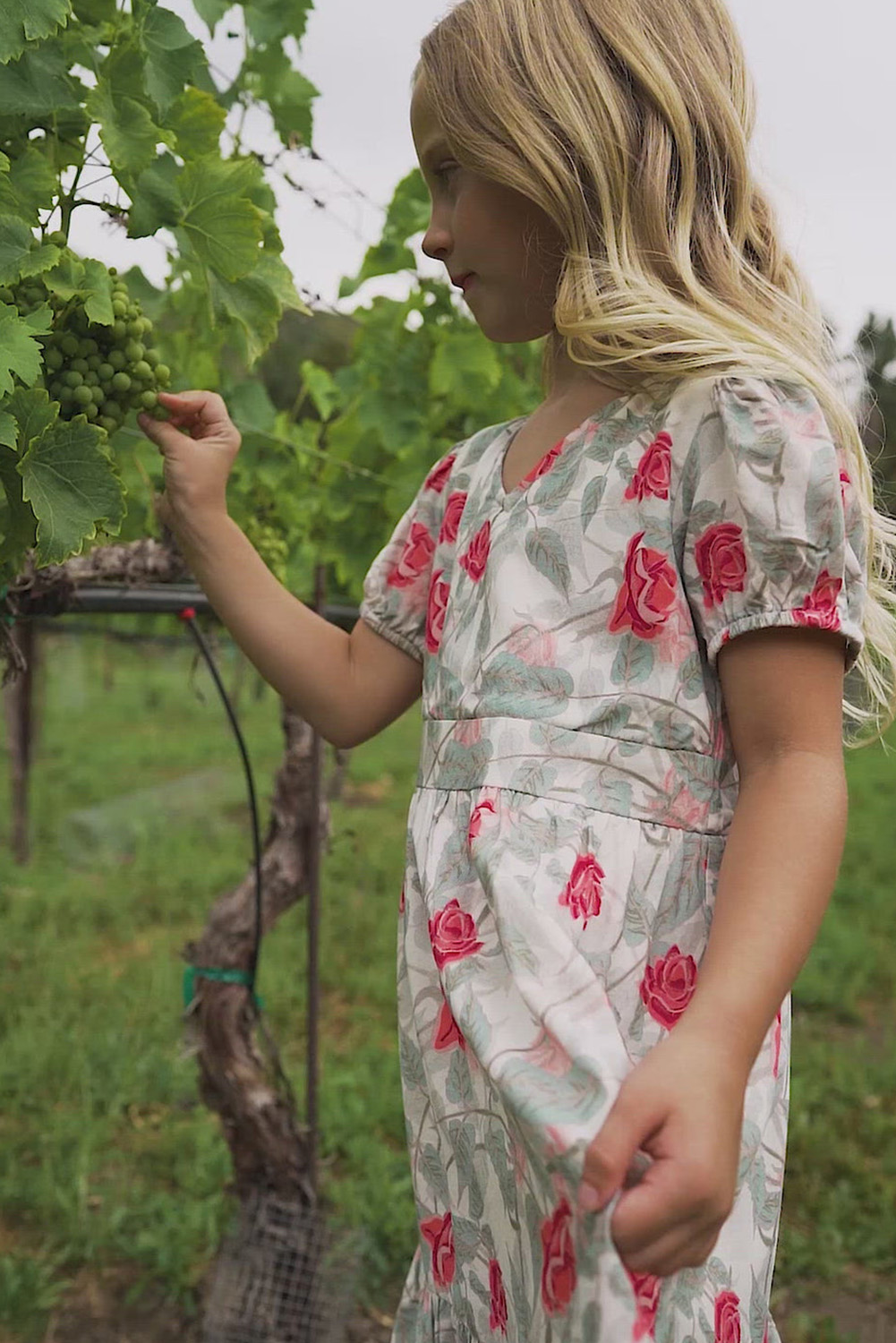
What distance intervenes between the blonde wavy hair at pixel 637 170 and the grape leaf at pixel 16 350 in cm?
42

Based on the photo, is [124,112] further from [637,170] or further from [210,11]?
[637,170]

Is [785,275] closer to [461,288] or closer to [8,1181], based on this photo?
[461,288]

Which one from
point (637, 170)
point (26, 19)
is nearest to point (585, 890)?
point (637, 170)

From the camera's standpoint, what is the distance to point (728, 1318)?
1.06m

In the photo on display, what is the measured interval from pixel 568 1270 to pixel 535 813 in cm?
35

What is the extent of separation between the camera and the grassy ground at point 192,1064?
3014 millimetres

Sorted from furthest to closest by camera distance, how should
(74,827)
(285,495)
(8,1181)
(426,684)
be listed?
(74,827) → (8,1181) → (285,495) → (426,684)

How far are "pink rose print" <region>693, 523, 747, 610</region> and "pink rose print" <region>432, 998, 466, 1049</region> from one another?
43 cm

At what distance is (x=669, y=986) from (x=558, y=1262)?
0.79 feet

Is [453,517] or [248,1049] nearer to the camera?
[453,517]

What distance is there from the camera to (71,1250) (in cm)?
299

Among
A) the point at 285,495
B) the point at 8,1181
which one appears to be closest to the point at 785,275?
the point at 285,495

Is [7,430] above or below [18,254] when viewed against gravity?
below

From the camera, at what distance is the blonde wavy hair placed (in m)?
1.14
